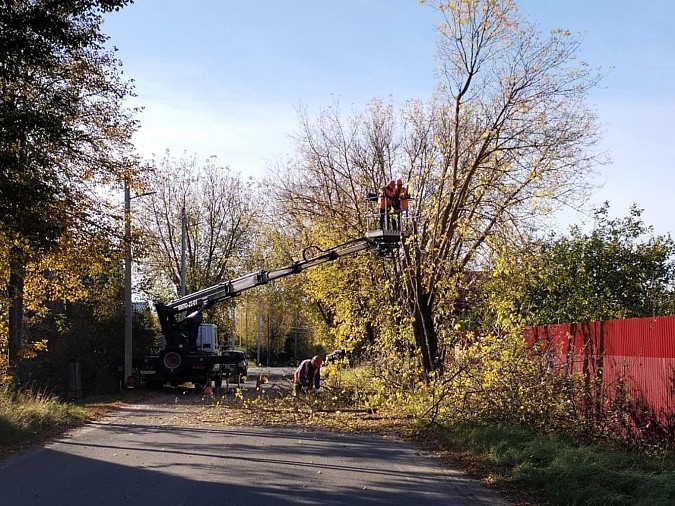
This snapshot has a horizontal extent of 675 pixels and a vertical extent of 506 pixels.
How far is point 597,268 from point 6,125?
17.5 meters

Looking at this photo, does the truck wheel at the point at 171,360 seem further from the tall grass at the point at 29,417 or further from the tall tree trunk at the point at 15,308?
the tall grass at the point at 29,417

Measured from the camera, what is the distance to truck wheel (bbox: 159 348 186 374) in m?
26.6

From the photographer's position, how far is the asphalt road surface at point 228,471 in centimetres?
954

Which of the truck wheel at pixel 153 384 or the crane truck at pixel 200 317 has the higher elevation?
the crane truck at pixel 200 317

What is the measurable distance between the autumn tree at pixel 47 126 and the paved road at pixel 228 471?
173 inches

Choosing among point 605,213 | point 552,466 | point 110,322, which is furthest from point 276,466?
point 110,322

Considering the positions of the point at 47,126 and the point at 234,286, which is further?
the point at 234,286

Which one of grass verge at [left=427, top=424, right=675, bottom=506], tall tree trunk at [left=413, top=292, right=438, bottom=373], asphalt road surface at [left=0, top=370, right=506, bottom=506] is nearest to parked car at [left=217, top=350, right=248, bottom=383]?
tall tree trunk at [left=413, top=292, right=438, bottom=373]

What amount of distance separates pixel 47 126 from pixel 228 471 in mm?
7164

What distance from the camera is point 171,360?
88.0 feet

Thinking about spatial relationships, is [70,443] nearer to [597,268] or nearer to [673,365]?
[673,365]

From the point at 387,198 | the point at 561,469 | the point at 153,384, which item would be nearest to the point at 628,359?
the point at 561,469

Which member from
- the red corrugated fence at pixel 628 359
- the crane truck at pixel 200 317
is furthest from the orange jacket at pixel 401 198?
the red corrugated fence at pixel 628 359

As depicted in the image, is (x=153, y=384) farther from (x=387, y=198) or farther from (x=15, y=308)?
(x=387, y=198)
